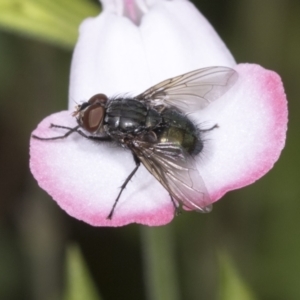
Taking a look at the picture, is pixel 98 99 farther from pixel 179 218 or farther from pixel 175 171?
pixel 179 218

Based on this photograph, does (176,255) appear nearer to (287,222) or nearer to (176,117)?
(287,222)

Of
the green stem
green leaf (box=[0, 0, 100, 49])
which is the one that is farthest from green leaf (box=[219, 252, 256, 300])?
green leaf (box=[0, 0, 100, 49])

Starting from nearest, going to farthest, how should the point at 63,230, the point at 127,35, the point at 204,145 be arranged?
1. the point at 204,145
2. the point at 127,35
3. the point at 63,230

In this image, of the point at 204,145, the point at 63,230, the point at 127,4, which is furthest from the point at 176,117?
the point at 63,230

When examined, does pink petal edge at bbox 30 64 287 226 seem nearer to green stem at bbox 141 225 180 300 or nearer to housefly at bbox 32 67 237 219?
housefly at bbox 32 67 237 219

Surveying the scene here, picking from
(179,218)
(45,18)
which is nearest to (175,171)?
(45,18)

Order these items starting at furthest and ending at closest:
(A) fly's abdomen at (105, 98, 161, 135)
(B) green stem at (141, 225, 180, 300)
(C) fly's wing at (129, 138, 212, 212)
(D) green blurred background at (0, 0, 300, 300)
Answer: (D) green blurred background at (0, 0, 300, 300)
(B) green stem at (141, 225, 180, 300)
(A) fly's abdomen at (105, 98, 161, 135)
(C) fly's wing at (129, 138, 212, 212)
